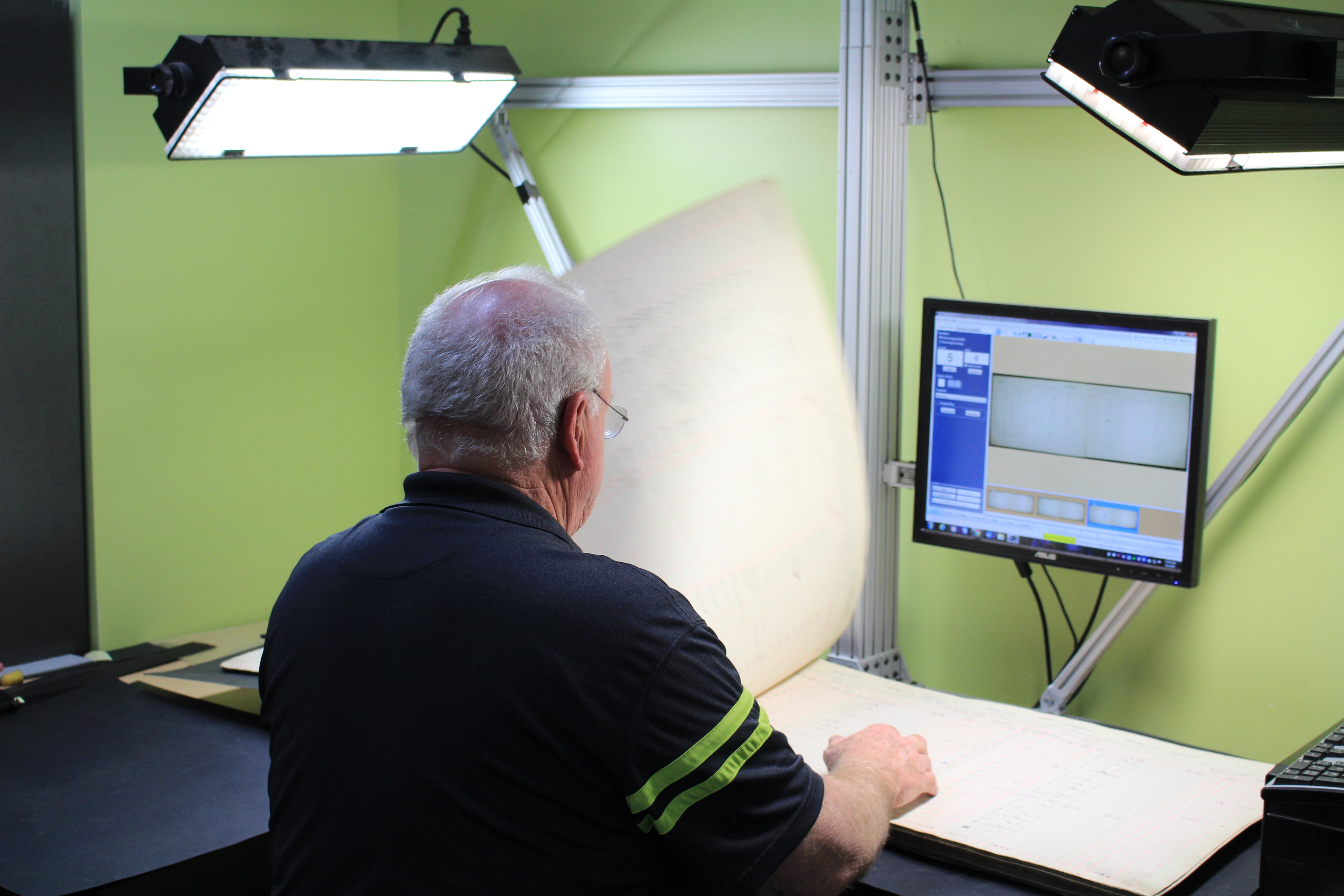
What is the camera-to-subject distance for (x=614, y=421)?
124cm

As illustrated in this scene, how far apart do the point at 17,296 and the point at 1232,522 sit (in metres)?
1.90

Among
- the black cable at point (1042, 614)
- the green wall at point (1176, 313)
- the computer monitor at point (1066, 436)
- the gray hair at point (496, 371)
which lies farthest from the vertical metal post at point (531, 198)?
the gray hair at point (496, 371)

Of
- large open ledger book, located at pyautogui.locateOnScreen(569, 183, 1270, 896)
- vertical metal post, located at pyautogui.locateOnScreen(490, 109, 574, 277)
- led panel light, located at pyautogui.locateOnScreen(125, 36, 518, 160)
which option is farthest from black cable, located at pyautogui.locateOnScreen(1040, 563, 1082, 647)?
led panel light, located at pyautogui.locateOnScreen(125, 36, 518, 160)

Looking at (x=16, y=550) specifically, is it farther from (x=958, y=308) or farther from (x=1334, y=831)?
(x=1334, y=831)

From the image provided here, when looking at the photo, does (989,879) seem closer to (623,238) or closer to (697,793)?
(697,793)

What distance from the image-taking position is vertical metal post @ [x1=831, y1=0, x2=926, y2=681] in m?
1.66

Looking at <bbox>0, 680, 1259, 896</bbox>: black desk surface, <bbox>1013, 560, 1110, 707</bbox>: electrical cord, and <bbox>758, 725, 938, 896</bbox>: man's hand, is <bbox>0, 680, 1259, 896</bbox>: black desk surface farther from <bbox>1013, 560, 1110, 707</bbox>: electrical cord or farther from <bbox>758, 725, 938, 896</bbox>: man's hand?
<bbox>1013, 560, 1110, 707</bbox>: electrical cord

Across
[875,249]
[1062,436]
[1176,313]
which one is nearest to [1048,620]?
[1062,436]

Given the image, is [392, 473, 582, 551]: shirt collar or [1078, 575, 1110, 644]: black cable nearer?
[392, 473, 582, 551]: shirt collar

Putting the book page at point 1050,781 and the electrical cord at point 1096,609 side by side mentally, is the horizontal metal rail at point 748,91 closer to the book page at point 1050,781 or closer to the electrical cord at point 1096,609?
the electrical cord at point 1096,609

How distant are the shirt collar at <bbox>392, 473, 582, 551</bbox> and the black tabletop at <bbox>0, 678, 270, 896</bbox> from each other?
1.86 feet

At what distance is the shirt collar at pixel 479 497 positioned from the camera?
3.22 ft

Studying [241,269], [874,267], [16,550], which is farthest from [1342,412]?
[16,550]

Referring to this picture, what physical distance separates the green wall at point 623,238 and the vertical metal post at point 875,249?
136 mm
